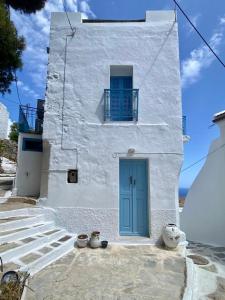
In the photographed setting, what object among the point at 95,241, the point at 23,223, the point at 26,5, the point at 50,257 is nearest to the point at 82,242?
the point at 95,241

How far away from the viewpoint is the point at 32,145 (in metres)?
9.50

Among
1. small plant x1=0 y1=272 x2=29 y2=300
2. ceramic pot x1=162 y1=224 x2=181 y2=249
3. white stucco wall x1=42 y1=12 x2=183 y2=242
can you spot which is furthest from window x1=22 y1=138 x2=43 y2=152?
small plant x1=0 y1=272 x2=29 y2=300

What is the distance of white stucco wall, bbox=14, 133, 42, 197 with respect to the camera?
29.6 feet

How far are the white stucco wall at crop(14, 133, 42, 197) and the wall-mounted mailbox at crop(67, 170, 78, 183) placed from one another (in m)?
1.98

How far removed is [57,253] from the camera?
5941mm

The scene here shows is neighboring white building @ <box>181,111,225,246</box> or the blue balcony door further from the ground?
the blue balcony door

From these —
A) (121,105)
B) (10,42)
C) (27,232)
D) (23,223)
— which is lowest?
(27,232)

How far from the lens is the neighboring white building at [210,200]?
9.45 metres

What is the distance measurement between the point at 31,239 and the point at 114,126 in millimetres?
4202

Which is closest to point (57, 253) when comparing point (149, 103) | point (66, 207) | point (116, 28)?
point (66, 207)

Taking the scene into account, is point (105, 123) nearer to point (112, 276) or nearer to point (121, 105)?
point (121, 105)

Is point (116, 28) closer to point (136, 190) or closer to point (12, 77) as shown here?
point (12, 77)

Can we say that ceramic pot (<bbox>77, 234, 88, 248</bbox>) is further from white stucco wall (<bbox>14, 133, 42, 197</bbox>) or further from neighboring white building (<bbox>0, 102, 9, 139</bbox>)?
neighboring white building (<bbox>0, 102, 9, 139</bbox>)

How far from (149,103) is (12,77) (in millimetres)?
5027
